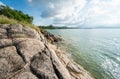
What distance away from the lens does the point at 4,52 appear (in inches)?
313

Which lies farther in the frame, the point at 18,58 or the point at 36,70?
the point at 18,58

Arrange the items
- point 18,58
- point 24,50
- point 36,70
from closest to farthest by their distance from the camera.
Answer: point 36,70 → point 18,58 → point 24,50

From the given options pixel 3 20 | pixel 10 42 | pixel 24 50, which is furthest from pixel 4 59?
pixel 3 20

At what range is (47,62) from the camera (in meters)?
7.90

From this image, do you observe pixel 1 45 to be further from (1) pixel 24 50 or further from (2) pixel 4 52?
(1) pixel 24 50

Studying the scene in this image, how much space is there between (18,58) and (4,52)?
3.02ft

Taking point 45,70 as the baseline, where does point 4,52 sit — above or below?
above

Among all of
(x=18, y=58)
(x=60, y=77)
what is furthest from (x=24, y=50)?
(x=60, y=77)

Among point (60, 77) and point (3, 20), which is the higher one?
point (3, 20)

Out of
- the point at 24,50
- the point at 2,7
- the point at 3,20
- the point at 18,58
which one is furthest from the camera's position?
the point at 2,7

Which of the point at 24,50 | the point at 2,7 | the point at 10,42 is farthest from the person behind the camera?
the point at 2,7

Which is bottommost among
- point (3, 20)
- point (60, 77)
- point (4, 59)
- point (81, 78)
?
point (81, 78)

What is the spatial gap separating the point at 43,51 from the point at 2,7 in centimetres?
7015

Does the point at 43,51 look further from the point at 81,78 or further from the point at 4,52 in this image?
the point at 81,78
